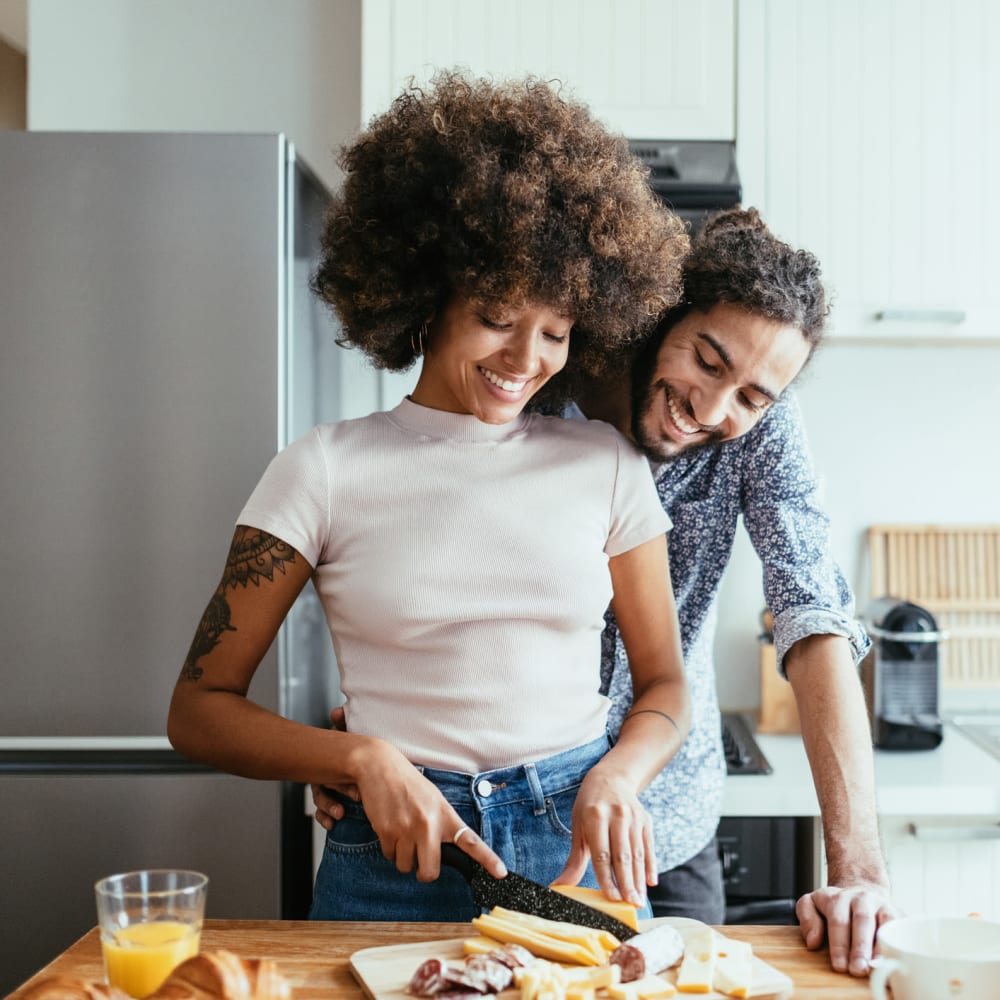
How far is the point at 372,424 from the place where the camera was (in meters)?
1.14

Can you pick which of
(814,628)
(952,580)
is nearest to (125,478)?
(814,628)

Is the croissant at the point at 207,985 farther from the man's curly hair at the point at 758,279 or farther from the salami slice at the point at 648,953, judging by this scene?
the man's curly hair at the point at 758,279

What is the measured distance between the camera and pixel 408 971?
85 centimetres

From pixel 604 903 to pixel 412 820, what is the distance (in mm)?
173

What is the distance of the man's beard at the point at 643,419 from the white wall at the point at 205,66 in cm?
123

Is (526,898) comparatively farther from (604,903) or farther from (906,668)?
(906,668)

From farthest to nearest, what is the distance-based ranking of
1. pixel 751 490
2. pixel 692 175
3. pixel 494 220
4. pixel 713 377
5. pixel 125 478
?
1. pixel 692 175
2. pixel 125 478
3. pixel 751 490
4. pixel 713 377
5. pixel 494 220

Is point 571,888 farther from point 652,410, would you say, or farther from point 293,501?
point 652,410

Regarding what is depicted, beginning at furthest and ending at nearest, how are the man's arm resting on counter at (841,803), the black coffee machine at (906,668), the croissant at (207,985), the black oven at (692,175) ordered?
the black coffee machine at (906,668) < the black oven at (692,175) < the man's arm resting on counter at (841,803) < the croissant at (207,985)

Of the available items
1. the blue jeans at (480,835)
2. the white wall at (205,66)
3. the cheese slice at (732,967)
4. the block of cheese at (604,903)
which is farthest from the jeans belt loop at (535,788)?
the white wall at (205,66)

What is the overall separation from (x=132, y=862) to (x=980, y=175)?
1.85m

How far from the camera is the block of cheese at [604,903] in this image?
92cm

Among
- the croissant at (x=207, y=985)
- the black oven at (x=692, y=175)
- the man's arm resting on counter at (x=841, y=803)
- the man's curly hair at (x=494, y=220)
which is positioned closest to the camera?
the croissant at (x=207, y=985)

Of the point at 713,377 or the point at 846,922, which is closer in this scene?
the point at 846,922
